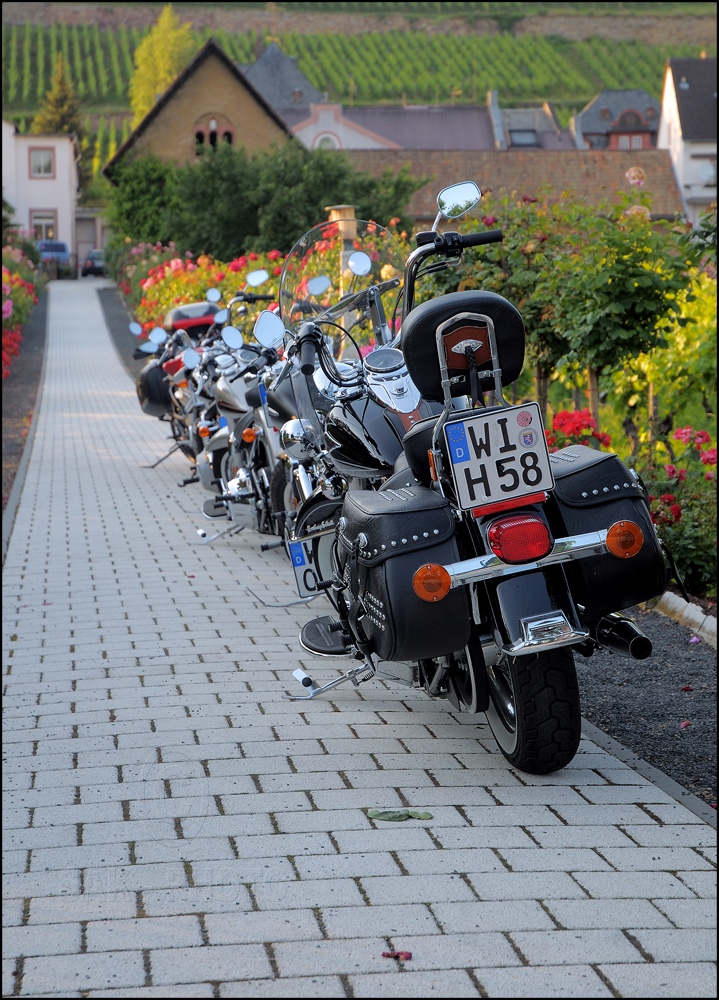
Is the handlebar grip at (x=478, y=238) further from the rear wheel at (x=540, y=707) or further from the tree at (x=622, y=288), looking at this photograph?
the tree at (x=622, y=288)

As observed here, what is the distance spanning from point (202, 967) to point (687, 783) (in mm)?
1949

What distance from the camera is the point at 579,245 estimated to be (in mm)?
8055

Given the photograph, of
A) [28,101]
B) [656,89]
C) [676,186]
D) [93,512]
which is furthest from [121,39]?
[93,512]

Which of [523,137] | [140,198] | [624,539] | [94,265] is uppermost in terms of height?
[523,137]

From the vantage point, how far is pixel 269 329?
5.48 meters

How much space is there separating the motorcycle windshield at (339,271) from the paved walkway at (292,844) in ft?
5.14

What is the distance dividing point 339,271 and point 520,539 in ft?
9.08

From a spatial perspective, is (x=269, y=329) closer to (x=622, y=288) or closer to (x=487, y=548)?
(x=487, y=548)

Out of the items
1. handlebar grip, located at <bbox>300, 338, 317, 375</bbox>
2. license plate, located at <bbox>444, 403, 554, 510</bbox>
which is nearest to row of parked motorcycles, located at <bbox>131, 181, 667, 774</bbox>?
license plate, located at <bbox>444, 403, 554, 510</bbox>

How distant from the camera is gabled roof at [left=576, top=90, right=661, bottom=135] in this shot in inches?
3479

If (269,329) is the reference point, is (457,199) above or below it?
above

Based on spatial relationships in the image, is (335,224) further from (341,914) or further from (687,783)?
(341,914)

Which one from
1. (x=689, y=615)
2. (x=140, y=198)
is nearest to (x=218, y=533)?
(x=689, y=615)

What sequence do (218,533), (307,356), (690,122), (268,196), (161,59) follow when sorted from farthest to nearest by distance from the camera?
(161,59), (690,122), (268,196), (218,533), (307,356)
